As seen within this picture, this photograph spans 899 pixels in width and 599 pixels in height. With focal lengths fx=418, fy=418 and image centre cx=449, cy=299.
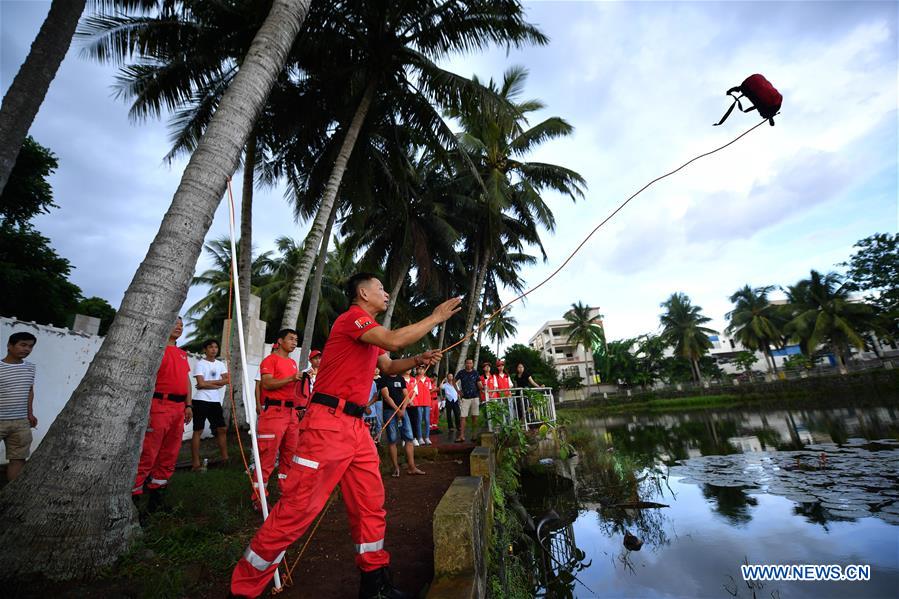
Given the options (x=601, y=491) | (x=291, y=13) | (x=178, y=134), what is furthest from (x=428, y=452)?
(x=178, y=134)

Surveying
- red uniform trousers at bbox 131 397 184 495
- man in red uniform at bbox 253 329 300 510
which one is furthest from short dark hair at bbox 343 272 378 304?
red uniform trousers at bbox 131 397 184 495

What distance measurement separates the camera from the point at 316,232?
8.19 m

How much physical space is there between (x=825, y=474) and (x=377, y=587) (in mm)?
9920

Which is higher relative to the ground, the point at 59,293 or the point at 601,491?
the point at 59,293

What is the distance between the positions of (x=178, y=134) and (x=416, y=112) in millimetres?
6172

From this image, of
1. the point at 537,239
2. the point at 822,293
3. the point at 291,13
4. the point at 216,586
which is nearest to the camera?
the point at 216,586

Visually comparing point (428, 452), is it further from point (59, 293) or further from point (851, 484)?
point (59, 293)

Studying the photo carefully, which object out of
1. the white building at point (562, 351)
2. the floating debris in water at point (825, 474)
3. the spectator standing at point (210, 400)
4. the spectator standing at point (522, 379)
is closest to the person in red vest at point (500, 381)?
the spectator standing at point (522, 379)

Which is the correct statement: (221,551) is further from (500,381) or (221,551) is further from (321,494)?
(500,381)

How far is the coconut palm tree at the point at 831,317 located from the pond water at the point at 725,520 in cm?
2762

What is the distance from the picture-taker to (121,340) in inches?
114

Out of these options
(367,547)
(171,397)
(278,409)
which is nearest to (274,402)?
(278,409)

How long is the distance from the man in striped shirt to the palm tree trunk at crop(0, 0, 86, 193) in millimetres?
1896

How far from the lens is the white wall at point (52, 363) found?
22.2ft
